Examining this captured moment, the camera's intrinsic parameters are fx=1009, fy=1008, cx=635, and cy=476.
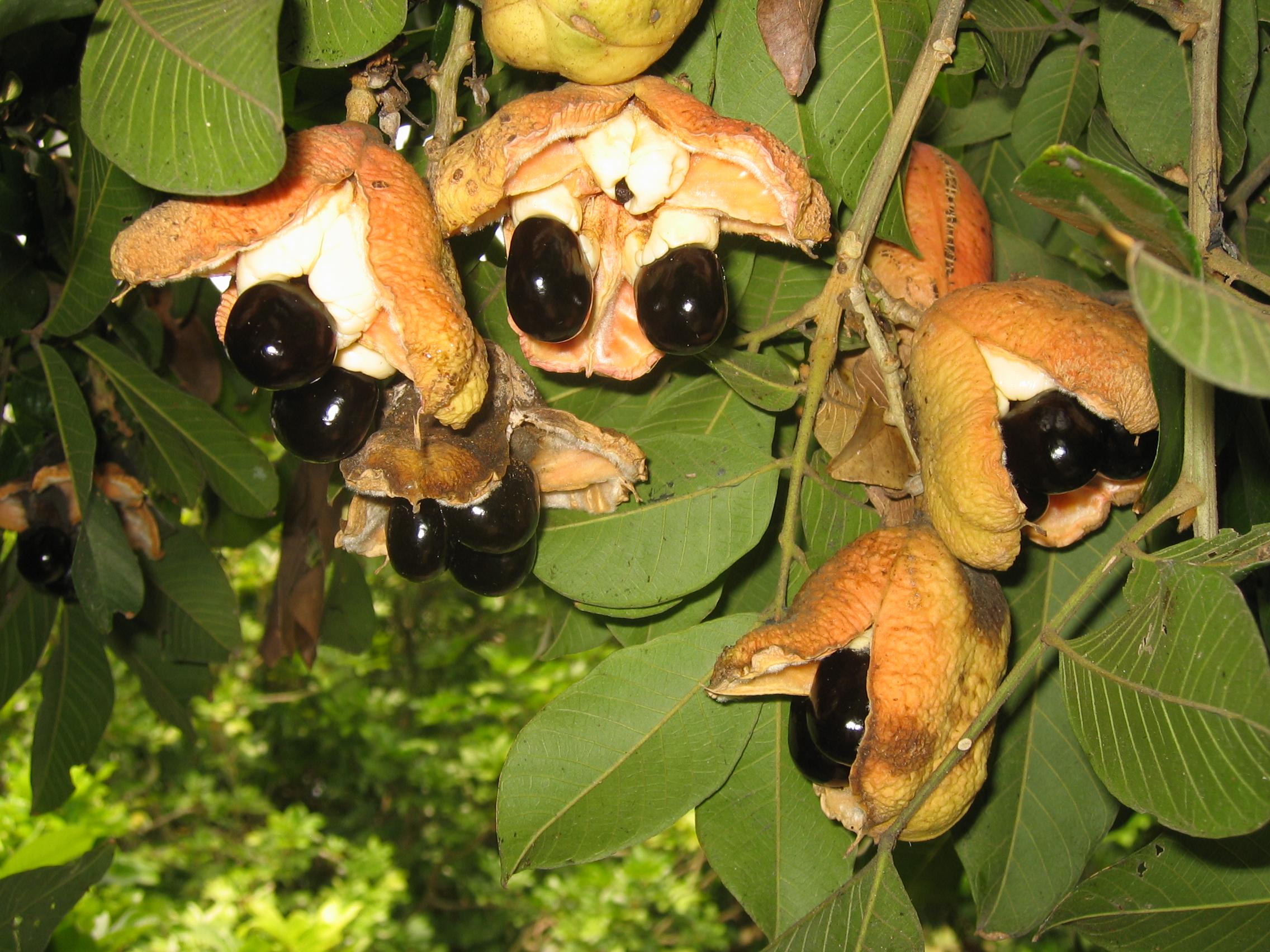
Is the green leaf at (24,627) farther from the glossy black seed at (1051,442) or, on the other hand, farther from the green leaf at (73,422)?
the glossy black seed at (1051,442)

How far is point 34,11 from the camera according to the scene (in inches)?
32.4

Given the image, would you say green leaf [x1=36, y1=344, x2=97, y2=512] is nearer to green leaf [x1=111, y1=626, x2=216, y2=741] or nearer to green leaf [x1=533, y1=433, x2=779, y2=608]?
green leaf [x1=111, y1=626, x2=216, y2=741]

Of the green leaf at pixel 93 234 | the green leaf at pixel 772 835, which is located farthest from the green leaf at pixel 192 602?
the green leaf at pixel 772 835

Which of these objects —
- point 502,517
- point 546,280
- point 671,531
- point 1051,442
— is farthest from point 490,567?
point 1051,442

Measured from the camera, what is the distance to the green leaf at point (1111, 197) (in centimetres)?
67

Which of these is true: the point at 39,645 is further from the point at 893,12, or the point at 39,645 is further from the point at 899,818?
the point at 893,12

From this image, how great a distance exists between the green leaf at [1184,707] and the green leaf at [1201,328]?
0.32 m

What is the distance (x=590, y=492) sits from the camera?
119cm

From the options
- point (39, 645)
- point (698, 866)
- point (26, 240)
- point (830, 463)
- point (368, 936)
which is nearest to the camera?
point (830, 463)

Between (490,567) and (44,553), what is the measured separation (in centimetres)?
122

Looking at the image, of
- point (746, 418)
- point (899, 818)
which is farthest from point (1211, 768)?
point (746, 418)

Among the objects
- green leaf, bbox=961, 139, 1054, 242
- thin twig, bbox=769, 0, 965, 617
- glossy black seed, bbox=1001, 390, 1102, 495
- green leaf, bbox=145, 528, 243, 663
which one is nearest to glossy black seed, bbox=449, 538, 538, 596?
thin twig, bbox=769, 0, 965, 617

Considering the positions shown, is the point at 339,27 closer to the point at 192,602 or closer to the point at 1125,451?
the point at 1125,451

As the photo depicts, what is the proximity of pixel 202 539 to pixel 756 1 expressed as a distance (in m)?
1.60
